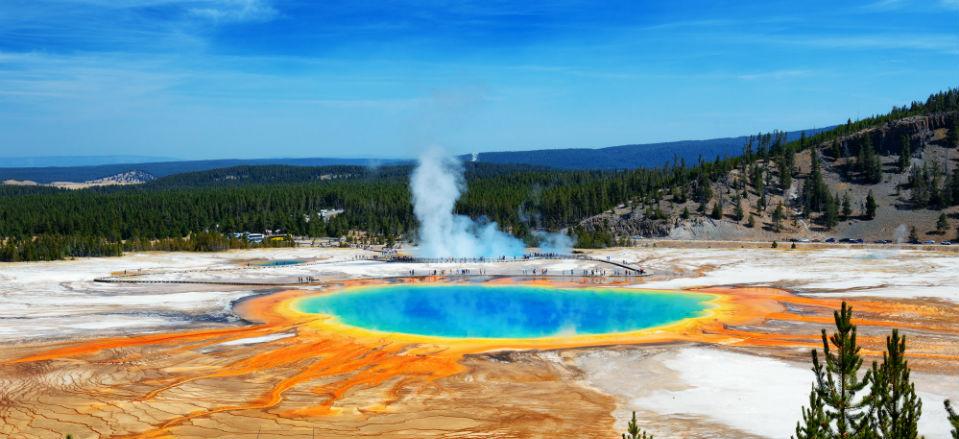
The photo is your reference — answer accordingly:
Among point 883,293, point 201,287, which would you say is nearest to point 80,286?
point 201,287

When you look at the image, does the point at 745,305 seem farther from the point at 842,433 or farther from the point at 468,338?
the point at 842,433

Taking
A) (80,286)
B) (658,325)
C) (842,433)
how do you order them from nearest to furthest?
1. (842,433)
2. (658,325)
3. (80,286)

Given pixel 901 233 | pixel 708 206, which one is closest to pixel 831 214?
pixel 901 233

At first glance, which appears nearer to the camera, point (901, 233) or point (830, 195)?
point (901, 233)

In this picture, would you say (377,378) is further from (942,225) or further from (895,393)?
(942,225)

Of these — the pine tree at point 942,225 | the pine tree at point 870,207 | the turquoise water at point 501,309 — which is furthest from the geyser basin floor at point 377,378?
the pine tree at point 870,207
